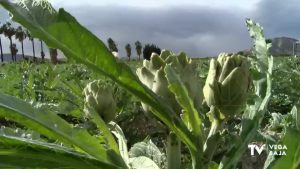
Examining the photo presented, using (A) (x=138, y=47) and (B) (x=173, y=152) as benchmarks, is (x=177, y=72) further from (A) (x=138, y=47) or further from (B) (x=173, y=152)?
(A) (x=138, y=47)

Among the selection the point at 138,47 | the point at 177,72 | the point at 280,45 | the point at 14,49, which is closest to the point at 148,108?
the point at 177,72

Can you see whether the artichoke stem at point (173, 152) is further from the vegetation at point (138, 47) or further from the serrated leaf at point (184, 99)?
the vegetation at point (138, 47)

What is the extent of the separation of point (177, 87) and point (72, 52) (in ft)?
0.51

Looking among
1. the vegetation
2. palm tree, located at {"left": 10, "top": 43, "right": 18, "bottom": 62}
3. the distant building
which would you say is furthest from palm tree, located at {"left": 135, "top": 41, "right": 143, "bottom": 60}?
the distant building

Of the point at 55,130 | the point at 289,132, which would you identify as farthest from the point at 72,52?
the point at 289,132

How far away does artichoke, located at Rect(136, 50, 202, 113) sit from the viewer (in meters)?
0.85

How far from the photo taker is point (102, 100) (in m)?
1.40

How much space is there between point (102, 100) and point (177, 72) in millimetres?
590

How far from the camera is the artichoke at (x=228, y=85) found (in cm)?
80

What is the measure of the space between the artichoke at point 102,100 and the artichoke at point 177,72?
1.51 feet

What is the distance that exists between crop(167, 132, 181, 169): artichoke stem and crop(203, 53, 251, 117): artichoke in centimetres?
8

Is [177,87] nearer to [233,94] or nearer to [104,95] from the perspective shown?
[233,94]

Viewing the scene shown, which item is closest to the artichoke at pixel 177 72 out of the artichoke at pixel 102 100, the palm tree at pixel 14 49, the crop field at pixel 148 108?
the crop field at pixel 148 108

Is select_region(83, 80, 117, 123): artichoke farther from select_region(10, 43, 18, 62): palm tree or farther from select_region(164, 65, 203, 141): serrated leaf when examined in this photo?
select_region(10, 43, 18, 62): palm tree
